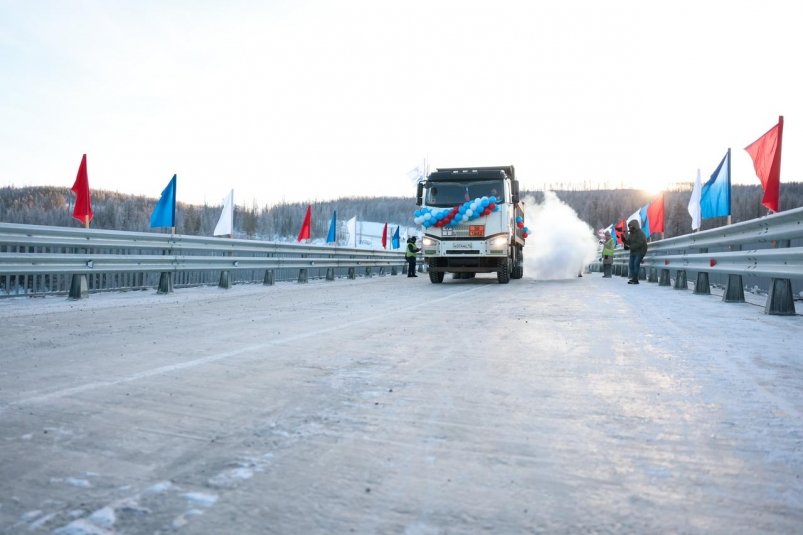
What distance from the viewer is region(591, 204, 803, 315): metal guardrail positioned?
7.52 m

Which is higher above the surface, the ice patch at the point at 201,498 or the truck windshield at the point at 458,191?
the truck windshield at the point at 458,191

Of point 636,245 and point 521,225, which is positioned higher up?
point 521,225

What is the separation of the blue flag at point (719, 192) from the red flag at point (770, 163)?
3603mm

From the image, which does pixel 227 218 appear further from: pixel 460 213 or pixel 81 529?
pixel 81 529

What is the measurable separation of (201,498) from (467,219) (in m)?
14.2

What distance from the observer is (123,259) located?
10.3m

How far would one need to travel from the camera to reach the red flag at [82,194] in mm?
12688

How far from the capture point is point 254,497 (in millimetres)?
1880

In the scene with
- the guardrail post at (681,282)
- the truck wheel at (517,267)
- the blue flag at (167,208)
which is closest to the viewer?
the guardrail post at (681,282)

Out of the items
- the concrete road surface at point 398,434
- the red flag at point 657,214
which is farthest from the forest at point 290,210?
the concrete road surface at point 398,434

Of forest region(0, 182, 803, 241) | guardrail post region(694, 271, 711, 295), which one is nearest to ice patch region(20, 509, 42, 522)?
guardrail post region(694, 271, 711, 295)

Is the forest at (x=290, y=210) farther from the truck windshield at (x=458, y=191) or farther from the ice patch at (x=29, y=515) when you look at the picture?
the ice patch at (x=29, y=515)

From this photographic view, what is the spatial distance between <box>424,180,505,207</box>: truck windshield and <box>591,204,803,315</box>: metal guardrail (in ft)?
15.5

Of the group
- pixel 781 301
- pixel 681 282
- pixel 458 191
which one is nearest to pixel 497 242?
pixel 458 191
